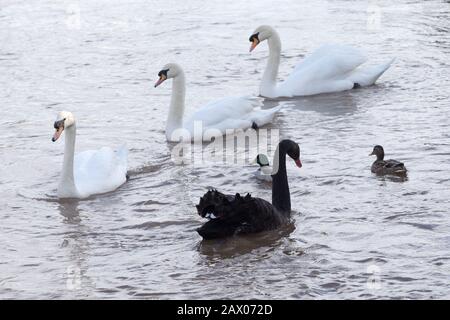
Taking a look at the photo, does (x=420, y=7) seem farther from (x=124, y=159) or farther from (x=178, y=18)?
(x=124, y=159)

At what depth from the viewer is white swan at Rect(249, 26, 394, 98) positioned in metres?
14.0

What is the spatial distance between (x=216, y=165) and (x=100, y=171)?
127 cm

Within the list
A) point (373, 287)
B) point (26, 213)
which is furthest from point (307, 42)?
point (373, 287)

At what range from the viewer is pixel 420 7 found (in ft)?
62.3

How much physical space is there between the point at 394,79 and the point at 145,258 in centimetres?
675

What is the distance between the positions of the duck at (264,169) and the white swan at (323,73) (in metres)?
3.42

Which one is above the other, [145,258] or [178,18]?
[178,18]

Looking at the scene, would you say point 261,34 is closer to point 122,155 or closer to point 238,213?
point 122,155

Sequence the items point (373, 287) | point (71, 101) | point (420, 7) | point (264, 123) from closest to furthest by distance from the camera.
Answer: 1. point (373, 287)
2. point (264, 123)
3. point (71, 101)
4. point (420, 7)

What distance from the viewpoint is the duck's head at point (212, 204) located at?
859 cm

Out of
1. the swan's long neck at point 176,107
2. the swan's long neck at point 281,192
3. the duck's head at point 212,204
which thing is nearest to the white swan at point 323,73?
the swan's long neck at point 176,107

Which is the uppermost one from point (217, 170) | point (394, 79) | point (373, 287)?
point (394, 79)

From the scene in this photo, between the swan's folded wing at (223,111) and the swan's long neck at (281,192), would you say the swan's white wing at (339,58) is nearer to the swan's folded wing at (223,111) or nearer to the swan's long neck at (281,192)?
the swan's folded wing at (223,111)

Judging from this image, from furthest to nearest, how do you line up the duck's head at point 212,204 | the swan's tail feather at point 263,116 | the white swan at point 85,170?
the swan's tail feather at point 263,116
the white swan at point 85,170
the duck's head at point 212,204
